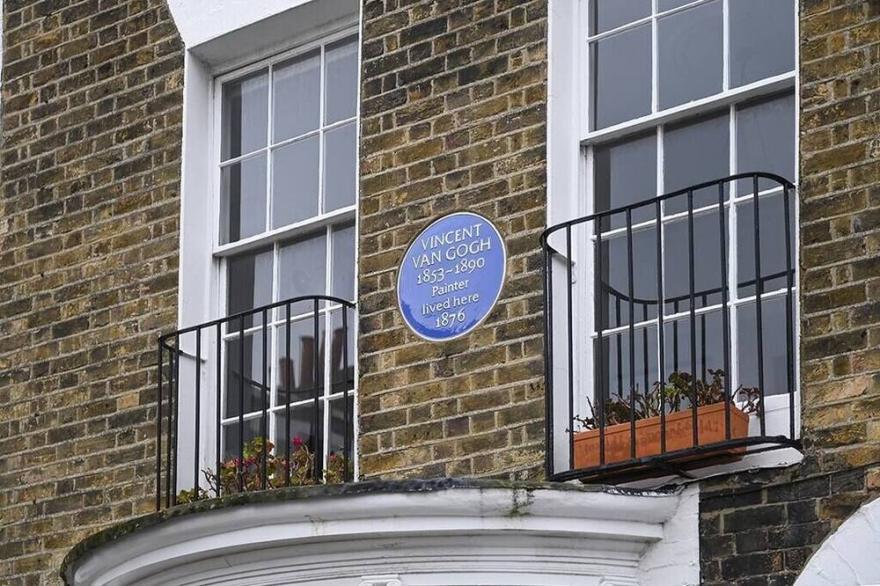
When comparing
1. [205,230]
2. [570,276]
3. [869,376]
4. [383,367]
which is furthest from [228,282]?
[869,376]

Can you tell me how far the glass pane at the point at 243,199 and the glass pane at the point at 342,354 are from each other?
0.79 m

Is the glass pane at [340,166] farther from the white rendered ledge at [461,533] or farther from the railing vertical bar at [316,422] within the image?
the white rendered ledge at [461,533]

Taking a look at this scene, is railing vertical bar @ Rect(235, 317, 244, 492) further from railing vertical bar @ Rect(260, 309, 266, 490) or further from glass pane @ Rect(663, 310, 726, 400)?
glass pane @ Rect(663, 310, 726, 400)

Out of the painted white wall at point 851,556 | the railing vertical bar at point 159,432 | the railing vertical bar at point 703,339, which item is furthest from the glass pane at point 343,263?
the painted white wall at point 851,556

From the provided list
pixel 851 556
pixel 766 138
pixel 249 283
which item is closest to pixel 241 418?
pixel 249 283

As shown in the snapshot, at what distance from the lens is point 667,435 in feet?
27.2

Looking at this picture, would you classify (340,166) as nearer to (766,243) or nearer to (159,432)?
(159,432)

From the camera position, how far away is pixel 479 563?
326 inches

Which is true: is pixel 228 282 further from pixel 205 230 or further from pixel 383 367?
pixel 383 367

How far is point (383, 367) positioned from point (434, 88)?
1233 mm

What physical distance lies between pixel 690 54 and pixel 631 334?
1238mm

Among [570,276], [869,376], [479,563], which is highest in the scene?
[570,276]

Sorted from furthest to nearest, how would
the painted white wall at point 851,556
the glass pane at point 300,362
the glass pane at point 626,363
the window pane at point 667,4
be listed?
the glass pane at point 300,362 < the window pane at point 667,4 < the glass pane at point 626,363 < the painted white wall at point 851,556

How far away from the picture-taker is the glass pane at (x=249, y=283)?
10.2 metres
